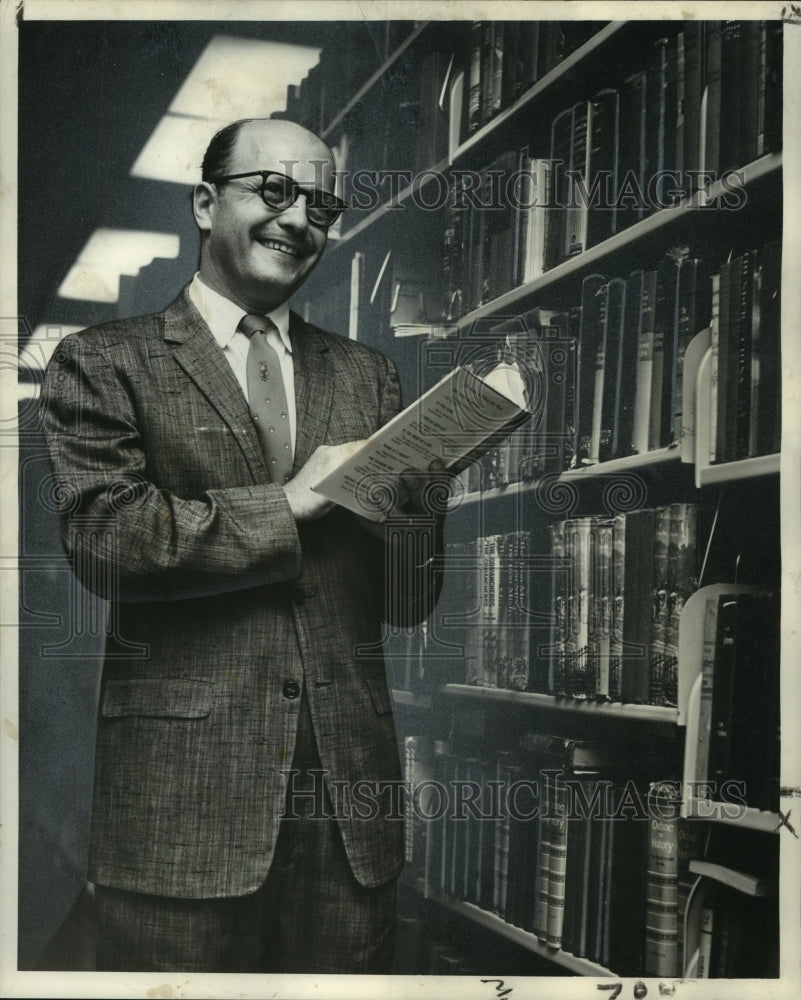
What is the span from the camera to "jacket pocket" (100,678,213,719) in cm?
176

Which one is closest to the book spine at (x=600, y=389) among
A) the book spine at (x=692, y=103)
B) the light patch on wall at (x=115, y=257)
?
the book spine at (x=692, y=103)

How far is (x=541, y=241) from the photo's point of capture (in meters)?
1.86

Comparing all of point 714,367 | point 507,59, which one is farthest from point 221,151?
point 714,367

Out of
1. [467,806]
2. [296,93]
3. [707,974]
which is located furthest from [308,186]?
[707,974]

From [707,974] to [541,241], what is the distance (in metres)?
1.24

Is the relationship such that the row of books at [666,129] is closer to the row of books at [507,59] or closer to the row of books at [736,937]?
the row of books at [507,59]

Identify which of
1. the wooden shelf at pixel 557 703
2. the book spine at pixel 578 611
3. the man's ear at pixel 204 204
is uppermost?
the man's ear at pixel 204 204

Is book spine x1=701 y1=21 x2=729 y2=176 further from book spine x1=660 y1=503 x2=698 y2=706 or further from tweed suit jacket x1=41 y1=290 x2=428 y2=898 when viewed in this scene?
tweed suit jacket x1=41 y1=290 x2=428 y2=898

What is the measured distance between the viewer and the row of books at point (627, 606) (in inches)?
70.7

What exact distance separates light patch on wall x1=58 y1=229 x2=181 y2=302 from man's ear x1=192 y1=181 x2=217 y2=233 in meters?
0.05

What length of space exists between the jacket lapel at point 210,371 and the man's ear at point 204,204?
0.12m

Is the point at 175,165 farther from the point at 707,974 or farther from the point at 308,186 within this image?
the point at 707,974

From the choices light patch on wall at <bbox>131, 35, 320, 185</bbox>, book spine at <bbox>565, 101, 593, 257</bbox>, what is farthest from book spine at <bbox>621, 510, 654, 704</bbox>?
light patch on wall at <bbox>131, 35, 320, 185</bbox>

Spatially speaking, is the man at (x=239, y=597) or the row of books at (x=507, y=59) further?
the row of books at (x=507, y=59)
